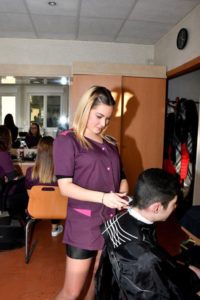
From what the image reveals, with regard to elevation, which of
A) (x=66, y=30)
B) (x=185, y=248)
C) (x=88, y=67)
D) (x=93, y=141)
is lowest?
(x=185, y=248)

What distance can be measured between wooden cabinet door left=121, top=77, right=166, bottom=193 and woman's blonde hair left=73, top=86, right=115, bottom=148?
206 centimetres

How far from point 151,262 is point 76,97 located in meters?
2.49

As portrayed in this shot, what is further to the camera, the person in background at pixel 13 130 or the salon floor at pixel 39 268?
the person in background at pixel 13 130

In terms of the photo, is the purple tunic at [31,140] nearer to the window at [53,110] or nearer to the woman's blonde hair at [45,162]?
the window at [53,110]

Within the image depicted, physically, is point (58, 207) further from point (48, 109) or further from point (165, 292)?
point (48, 109)

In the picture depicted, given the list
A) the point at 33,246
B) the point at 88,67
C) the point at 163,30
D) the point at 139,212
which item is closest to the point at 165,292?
the point at 139,212

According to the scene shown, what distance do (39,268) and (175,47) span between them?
2739 mm

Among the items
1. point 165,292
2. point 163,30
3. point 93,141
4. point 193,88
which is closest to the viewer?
point 165,292

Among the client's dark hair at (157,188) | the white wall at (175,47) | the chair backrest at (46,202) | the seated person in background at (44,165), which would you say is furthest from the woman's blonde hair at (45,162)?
the white wall at (175,47)

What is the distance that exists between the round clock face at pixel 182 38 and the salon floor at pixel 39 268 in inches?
81.2

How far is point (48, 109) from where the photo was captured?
207 inches

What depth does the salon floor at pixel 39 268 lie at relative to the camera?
1.89 metres

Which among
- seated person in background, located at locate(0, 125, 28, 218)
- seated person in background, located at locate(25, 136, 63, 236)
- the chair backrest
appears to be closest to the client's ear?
the chair backrest

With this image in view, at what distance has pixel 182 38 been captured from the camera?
288cm
